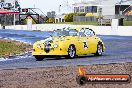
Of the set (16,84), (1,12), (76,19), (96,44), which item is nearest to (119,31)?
(76,19)

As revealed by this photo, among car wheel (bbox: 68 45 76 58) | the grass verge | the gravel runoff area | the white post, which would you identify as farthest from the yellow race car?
the white post

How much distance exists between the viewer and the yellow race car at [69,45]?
62.5ft

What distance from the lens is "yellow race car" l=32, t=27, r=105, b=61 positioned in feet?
62.5

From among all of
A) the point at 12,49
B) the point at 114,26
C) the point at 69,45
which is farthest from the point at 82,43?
the point at 114,26

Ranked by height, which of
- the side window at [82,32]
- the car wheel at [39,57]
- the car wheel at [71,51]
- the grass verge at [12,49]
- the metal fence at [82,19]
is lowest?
the grass verge at [12,49]

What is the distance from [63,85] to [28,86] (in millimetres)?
704

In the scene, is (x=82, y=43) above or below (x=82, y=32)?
below

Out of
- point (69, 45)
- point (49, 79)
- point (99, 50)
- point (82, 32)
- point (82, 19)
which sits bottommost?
point (99, 50)

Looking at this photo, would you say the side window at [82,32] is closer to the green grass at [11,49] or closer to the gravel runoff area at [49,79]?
the green grass at [11,49]

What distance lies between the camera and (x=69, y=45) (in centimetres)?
1947

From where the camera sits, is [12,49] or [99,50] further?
[12,49]

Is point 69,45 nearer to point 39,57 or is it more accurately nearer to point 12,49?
point 39,57

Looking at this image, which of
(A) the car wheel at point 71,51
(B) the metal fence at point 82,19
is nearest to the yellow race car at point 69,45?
(A) the car wheel at point 71,51

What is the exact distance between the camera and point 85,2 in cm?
9000
